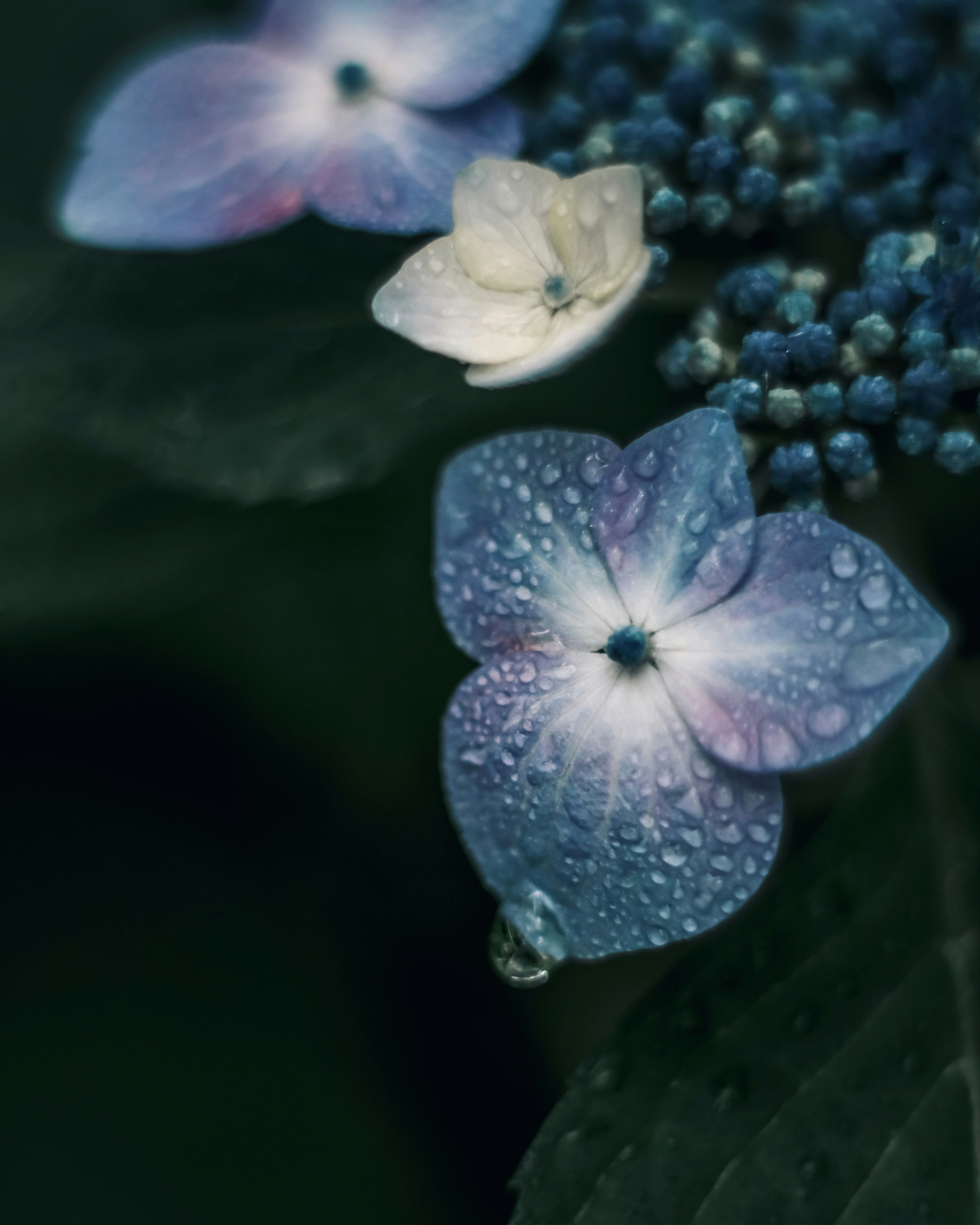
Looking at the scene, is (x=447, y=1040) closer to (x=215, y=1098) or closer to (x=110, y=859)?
(x=215, y=1098)

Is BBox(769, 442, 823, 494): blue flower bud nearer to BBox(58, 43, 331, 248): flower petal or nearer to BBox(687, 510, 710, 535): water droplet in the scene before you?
BBox(687, 510, 710, 535): water droplet

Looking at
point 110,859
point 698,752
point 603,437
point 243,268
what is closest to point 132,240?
point 243,268

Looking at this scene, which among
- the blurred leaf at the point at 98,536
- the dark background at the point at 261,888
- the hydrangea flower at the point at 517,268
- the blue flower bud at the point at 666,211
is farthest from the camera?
the dark background at the point at 261,888

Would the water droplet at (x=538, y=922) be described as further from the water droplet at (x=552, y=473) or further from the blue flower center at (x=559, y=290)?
the blue flower center at (x=559, y=290)

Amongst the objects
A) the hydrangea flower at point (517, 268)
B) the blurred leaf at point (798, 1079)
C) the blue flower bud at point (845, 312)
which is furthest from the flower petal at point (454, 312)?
the blurred leaf at point (798, 1079)

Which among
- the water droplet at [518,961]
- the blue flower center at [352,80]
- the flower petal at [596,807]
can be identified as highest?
the blue flower center at [352,80]

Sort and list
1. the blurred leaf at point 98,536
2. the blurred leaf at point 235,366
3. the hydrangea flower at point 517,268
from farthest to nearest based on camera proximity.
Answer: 1. the blurred leaf at point 98,536
2. the blurred leaf at point 235,366
3. the hydrangea flower at point 517,268

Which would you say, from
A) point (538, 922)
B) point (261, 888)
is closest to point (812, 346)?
point (538, 922)
